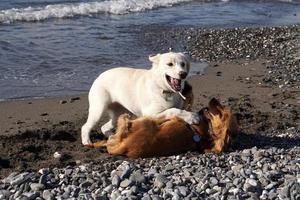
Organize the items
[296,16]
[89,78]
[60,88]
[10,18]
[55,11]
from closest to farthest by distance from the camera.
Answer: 1. [60,88]
2. [89,78]
3. [10,18]
4. [55,11]
5. [296,16]

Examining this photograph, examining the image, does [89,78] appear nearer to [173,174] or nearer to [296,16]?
[173,174]

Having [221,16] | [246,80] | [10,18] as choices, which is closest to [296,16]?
[221,16]

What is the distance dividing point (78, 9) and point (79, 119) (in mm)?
11972

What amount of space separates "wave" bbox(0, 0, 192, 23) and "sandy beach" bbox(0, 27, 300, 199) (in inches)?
247

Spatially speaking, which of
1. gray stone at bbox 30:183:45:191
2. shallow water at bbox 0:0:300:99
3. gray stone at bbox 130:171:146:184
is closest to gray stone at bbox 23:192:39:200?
gray stone at bbox 30:183:45:191

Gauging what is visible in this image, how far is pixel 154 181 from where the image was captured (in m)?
5.27

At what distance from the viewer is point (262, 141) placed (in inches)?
275

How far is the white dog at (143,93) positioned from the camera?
21.6 feet

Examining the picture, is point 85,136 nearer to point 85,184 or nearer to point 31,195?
point 85,184

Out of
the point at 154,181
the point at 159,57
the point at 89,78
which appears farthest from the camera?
the point at 89,78

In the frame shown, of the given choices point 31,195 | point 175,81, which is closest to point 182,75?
point 175,81

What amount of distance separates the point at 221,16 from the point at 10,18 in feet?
22.2

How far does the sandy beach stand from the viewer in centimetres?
653

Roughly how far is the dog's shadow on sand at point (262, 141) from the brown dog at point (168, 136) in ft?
0.82
